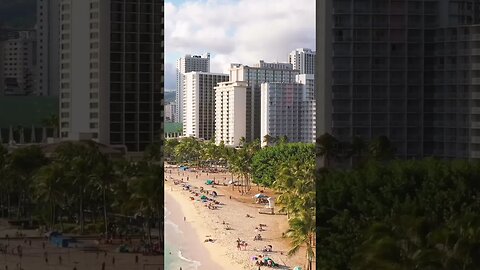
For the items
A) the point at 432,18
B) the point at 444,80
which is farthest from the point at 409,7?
the point at 444,80

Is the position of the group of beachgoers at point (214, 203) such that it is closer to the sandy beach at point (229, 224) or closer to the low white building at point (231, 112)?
the sandy beach at point (229, 224)

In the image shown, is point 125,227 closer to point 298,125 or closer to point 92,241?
point 92,241

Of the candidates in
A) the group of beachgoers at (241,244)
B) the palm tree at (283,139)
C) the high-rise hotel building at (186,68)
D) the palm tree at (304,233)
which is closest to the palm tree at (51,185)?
the palm tree at (304,233)

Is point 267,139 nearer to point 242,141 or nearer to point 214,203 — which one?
point 242,141

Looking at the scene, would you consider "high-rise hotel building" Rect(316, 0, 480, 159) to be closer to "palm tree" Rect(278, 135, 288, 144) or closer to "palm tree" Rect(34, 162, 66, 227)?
"palm tree" Rect(34, 162, 66, 227)

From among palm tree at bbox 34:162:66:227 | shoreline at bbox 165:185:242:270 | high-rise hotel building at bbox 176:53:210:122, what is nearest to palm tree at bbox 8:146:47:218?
palm tree at bbox 34:162:66:227

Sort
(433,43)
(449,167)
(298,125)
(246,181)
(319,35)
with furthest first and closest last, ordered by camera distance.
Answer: (246,181) → (298,125) → (319,35) → (433,43) → (449,167)

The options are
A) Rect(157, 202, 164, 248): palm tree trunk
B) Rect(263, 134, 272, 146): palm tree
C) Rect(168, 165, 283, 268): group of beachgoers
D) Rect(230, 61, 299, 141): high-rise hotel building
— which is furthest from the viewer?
Rect(168, 165, 283, 268): group of beachgoers
